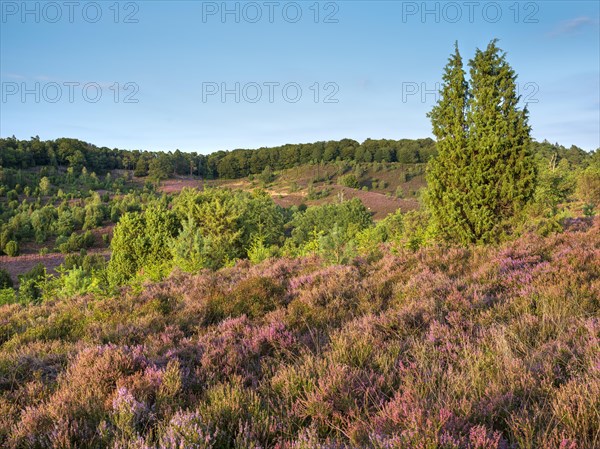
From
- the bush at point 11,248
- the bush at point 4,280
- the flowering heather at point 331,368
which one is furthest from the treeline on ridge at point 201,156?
the flowering heather at point 331,368

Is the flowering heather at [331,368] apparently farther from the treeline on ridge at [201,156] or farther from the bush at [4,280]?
the treeline on ridge at [201,156]

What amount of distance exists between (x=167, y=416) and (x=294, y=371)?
108 centimetres

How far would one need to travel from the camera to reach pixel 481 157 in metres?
10.4

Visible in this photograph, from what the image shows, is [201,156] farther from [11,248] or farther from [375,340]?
[375,340]

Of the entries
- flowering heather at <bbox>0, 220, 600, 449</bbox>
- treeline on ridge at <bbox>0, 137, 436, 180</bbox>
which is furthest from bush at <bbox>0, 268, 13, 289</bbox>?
treeline on ridge at <bbox>0, 137, 436, 180</bbox>

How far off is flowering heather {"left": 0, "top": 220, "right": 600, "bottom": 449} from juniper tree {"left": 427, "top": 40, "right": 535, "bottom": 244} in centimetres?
352

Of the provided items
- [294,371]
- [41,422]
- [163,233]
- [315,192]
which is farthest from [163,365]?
[315,192]

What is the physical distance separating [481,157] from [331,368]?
361 inches

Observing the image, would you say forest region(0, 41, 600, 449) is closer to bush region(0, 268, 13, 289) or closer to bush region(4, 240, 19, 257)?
bush region(0, 268, 13, 289)

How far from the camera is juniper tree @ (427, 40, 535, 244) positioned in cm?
1025

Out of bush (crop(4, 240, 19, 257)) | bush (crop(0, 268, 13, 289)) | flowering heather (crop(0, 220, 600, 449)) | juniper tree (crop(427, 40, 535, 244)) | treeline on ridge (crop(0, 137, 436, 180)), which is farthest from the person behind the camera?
treeline on ridge (crop(0, 137, 436, 180))

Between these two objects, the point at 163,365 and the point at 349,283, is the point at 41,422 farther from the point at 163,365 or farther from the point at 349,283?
the point at 349,283

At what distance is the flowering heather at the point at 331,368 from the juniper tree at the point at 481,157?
11.5 feet

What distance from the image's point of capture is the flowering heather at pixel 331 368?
240 centimetres
